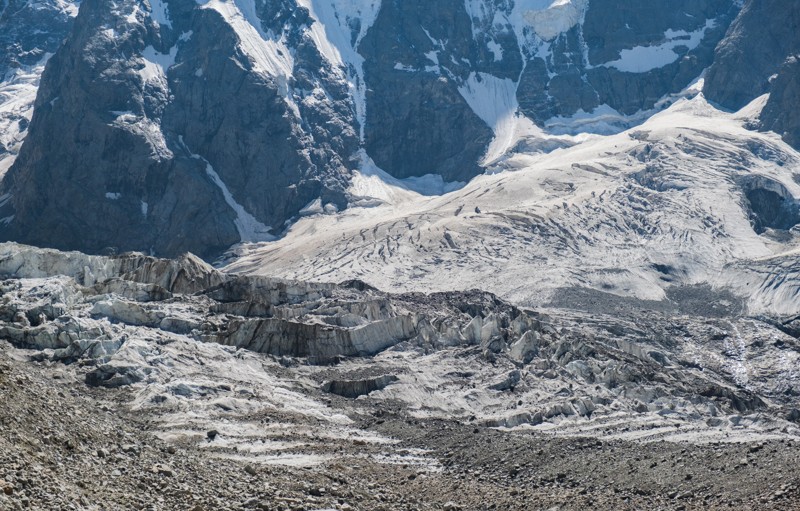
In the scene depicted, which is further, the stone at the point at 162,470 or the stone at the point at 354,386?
the stone at the point at 354,386

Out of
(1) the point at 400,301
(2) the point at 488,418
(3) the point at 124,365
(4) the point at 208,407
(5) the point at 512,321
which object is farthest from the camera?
(1) the point at 400,301

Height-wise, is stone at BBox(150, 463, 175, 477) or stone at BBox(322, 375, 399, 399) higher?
stone at BBox(150, 463, 175, 477)

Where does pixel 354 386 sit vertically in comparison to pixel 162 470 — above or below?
below

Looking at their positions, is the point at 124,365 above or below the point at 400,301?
above

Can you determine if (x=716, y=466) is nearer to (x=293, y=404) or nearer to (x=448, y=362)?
(x=293, y=404)

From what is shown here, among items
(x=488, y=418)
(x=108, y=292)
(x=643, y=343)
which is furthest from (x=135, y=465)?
(x=643, y=343)

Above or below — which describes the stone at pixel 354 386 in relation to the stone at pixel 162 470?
below

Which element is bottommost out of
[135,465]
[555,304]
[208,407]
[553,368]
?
[555,304]

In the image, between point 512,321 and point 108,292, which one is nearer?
point 108,292

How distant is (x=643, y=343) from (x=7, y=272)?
233 ft

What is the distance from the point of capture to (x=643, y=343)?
14050 cm

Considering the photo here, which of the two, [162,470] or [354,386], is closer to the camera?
[162,470]

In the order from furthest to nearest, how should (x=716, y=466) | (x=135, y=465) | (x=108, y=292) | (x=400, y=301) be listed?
(x=400, y=301) < (x=108, y=292) < (x=716, y=466) < (x=135, y=465)

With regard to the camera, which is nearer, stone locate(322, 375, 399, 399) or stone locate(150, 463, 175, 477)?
stone locate(150, 463, 175, 477)
